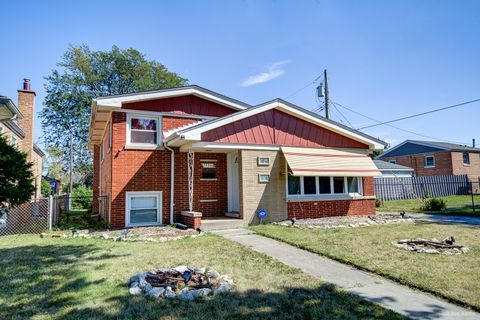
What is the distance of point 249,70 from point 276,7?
8097 mm

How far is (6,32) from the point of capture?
41.8 ft

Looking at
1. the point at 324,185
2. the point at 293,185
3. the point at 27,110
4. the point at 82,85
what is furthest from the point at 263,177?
the point at 82,85

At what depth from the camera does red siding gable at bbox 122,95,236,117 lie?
514 inches

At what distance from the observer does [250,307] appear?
441cm

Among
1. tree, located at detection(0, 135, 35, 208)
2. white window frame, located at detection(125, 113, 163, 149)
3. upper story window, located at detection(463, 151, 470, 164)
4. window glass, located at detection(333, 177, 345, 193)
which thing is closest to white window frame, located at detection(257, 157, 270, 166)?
window glass, located at detection(333, 177, 345, 193)

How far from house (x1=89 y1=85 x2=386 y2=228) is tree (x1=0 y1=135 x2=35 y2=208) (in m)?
3.94

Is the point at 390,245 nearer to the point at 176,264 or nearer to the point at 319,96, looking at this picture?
the point at 176,264

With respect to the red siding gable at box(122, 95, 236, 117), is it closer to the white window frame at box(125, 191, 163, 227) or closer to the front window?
the white window frame at box(125, 191, 163, 227)

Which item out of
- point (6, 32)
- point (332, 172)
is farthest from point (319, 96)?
point (6, 32)

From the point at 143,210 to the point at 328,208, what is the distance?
8302mm

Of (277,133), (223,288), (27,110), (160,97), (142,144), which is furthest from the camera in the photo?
(27,110)

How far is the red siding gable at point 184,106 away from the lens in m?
13.0

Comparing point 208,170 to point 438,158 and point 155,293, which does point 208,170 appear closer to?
point 155,293

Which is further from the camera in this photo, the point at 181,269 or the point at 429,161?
the point at 429,161
